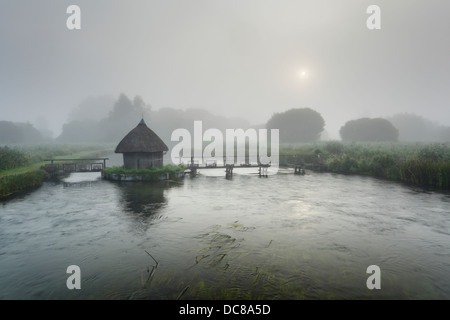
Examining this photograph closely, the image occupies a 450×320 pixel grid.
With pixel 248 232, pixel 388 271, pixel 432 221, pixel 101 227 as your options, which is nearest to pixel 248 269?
pixel 248 232

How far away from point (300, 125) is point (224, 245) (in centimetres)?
8645

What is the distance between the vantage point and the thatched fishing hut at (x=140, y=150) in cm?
2683

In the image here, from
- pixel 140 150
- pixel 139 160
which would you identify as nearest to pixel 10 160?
pixel 139 160

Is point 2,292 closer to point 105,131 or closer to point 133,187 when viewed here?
point 133,187

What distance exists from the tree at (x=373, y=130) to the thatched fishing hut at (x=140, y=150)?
275 feet

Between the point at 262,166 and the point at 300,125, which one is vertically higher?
the point at 300,125

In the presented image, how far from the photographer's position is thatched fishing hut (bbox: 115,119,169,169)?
26828 millimetres

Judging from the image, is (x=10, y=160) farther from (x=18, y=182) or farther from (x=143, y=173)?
(x=143, y=173)

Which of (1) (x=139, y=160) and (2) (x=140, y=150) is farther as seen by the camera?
(1) (x=139, y=160)

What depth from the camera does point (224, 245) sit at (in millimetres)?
10578
